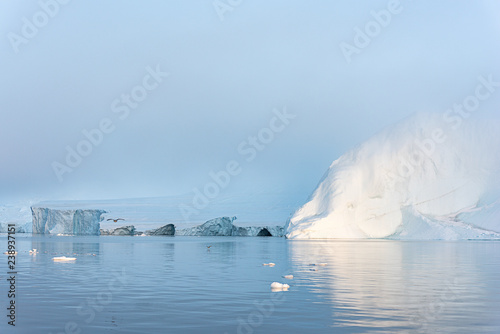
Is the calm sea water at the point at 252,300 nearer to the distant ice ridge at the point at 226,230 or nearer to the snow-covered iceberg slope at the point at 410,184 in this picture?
the snow-covered iceberg slope at the point at 410,184

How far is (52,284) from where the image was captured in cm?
1816

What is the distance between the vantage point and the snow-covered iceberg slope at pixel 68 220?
301 ft

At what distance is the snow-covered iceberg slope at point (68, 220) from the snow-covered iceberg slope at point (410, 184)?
38442 millimetres

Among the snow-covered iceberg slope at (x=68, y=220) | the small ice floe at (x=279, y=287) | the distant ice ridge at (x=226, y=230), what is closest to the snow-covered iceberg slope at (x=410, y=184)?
the distant ice ridge at (x=226, y=230)

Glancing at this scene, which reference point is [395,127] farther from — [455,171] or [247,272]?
[247,272]

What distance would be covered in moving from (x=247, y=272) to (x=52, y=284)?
25.7ft

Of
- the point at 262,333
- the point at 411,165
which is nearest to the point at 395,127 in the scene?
the point at 411,165

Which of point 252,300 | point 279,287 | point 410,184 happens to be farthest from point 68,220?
point 252,300

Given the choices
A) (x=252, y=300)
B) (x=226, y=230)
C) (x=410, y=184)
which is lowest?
(x=252, y=300)

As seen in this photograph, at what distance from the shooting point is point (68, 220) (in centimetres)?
9231

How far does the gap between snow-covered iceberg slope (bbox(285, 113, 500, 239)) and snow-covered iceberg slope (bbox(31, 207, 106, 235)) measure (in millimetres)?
38442

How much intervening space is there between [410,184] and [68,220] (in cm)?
5437

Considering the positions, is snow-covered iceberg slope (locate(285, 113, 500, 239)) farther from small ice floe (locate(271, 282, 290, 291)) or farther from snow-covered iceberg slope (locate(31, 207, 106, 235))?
small ice floe (locate(271, 282, 290, 291))

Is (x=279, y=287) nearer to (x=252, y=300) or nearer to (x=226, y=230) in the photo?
(x=252, y=300)
